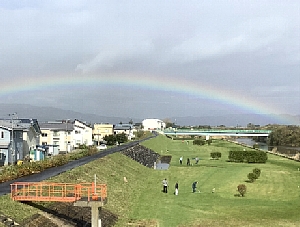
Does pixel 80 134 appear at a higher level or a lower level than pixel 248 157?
higher

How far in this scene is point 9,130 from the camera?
49.3m

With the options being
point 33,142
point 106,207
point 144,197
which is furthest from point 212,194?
point 33,142

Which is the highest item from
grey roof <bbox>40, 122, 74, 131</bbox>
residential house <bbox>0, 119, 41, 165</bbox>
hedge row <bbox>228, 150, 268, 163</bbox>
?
grey roof <bbox>40, 122, 74, 131</bbox>

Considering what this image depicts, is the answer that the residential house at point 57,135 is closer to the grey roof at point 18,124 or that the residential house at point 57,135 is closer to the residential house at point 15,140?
the grey roof at point 18,124

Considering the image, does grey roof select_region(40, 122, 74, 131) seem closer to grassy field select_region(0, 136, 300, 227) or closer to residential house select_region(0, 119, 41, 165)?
residential house select_region(0, 119, 41, 165)

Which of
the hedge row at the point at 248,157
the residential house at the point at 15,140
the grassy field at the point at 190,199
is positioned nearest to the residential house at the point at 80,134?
the residential house at the point at 15,140

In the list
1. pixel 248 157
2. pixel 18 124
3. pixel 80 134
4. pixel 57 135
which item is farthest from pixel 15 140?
pixel 80 134

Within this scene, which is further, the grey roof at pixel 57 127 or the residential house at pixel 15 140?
the grey roof at pixel 57 127

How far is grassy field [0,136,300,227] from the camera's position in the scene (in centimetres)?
2552

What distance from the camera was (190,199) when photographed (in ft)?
106

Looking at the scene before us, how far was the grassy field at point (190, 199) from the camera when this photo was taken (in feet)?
83.7

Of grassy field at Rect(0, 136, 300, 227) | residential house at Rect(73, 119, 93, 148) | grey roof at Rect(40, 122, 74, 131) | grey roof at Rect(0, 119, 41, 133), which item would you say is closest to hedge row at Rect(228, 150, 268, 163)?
grassy field at Rect(0, 136, 300, 227)

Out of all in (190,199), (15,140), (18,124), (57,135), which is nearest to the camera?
(190,199)

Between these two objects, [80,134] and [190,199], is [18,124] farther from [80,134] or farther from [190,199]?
[80,134]
